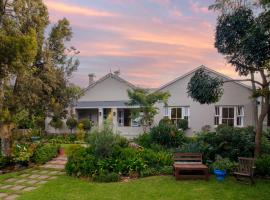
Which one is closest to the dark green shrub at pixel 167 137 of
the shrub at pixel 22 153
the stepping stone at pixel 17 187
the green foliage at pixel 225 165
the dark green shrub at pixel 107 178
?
the green foliage at pixel 225 165

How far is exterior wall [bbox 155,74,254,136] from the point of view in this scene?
24.5 metres

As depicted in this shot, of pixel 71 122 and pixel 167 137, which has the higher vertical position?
pixel 71 122

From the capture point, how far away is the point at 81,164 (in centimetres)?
1191

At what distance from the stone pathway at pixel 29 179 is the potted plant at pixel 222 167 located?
20.7ft

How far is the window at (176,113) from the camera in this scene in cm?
2550

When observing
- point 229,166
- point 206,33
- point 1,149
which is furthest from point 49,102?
point 229,166

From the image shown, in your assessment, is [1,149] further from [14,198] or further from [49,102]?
[14,198]

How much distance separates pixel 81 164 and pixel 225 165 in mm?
5683

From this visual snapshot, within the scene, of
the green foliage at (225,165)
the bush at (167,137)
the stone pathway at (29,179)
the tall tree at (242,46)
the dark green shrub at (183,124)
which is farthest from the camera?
the dark green shrub at (183,124)

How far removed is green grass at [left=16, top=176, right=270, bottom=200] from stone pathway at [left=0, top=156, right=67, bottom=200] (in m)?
0.51

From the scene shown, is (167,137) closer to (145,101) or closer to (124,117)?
(145,101)

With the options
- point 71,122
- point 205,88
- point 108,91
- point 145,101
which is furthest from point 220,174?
point 108,91

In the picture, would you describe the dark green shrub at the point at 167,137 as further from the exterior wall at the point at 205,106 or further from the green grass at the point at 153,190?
the exterior wall at the point at 205,106

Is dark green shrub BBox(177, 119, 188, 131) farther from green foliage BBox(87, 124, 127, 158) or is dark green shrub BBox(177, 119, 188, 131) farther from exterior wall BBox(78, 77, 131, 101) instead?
green foliage BBox(87, 124, 127, 158)
